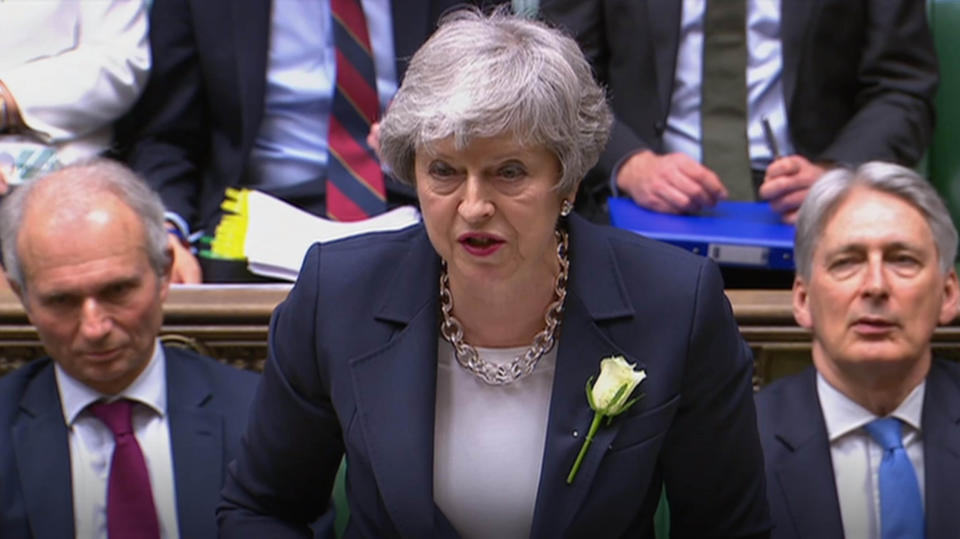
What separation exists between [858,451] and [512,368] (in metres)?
0.71

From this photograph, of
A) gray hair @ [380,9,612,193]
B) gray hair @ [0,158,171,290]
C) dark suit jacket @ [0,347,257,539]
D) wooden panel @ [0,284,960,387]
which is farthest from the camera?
wooden panel @ [0,284,960,387]

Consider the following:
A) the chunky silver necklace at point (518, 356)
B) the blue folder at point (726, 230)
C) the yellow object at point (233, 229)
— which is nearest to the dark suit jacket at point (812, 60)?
the blue folder at point (726, 230)

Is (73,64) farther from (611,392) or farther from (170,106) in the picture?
(611,392)

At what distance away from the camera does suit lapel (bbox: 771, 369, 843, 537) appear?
2010 millimetres

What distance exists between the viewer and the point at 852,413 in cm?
210

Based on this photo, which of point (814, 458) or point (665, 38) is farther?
point (665, 38)

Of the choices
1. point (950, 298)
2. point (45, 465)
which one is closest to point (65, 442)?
point (45, 465)

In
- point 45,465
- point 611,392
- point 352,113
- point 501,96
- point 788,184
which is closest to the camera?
point 501,96

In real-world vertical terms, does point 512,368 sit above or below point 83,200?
below

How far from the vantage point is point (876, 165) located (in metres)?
2.21

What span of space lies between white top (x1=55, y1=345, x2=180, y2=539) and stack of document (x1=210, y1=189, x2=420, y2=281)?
41 cm

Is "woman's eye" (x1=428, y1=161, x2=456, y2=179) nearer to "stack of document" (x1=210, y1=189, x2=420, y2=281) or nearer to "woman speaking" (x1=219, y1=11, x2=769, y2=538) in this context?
"woman speaking" (x1=219, y1=11, x2=769, y2=538)

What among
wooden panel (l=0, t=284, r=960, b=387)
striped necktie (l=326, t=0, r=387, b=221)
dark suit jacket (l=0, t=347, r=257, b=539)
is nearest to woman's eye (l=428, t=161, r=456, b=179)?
dark suit jacket (l=0, t=347, r=257, b=539)

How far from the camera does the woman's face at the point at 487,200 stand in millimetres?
1489
